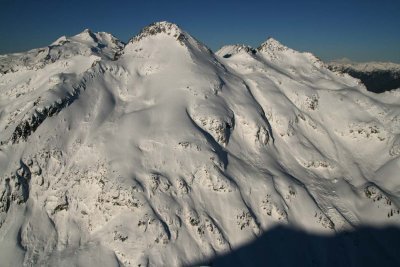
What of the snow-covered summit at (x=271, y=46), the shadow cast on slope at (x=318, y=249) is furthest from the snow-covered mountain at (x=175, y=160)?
the snow-covered summit at (x=271, y=46)

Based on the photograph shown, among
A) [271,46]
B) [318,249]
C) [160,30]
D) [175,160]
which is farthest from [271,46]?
[318,249]

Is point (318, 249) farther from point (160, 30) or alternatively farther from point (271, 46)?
point (271, 46)

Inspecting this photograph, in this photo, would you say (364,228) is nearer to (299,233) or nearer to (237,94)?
(299,233)

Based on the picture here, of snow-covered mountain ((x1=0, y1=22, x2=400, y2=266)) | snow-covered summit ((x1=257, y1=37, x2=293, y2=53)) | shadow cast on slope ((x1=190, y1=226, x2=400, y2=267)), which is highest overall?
snow-covered summit ((x1=257, y1=37, x2=293, y2=53))

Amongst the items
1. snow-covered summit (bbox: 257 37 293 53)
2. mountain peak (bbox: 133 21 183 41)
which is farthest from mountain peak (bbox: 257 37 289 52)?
mountain peak (bbox: 133 21 183 41)

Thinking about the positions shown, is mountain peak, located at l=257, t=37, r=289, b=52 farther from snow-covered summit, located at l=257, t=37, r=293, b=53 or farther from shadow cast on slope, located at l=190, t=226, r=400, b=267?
shadow cast on slope, located at l=190, t=226, r=400, b=267

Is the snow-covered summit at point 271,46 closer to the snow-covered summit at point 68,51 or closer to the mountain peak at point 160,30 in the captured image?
the mountain peak at point 160,30
